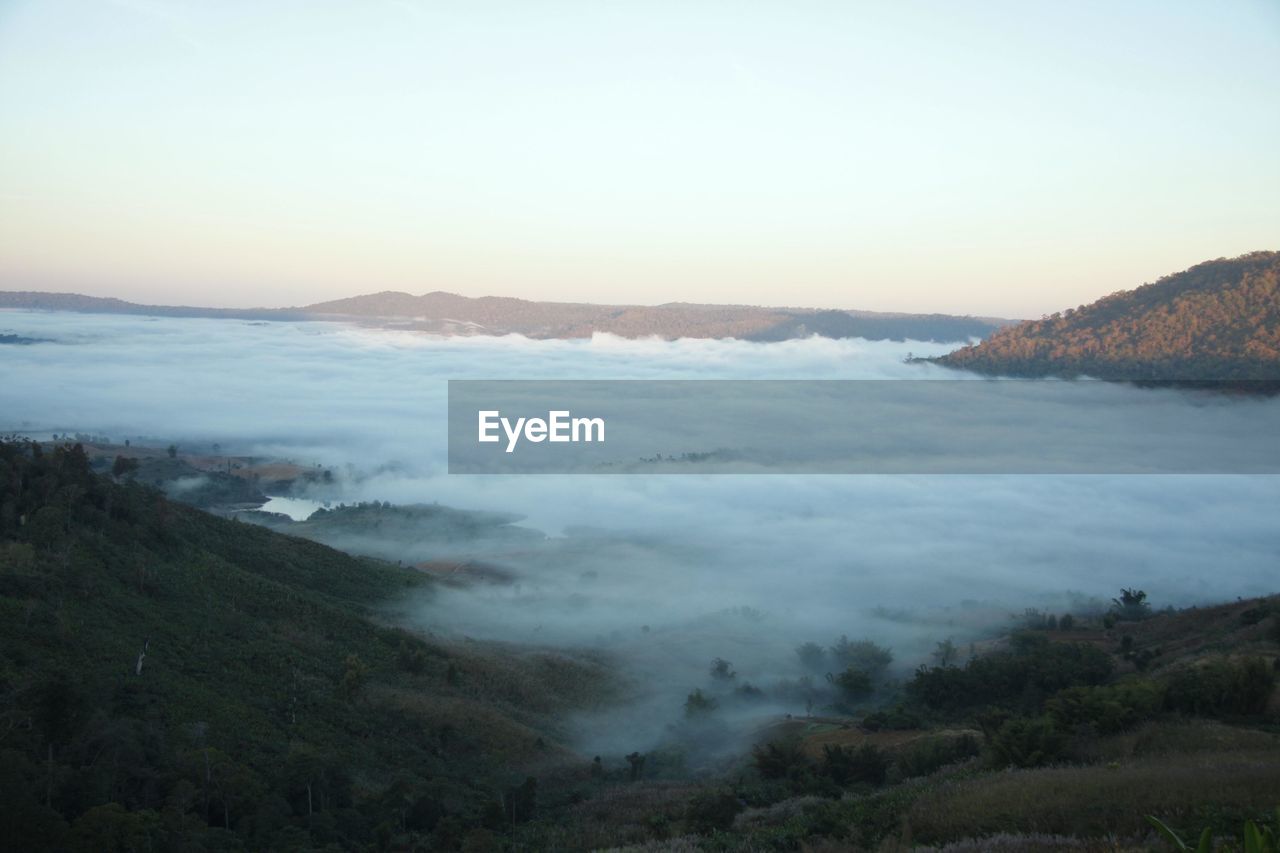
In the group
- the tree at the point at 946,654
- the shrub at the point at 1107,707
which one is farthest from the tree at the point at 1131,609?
the shrub at the point at 1107,707

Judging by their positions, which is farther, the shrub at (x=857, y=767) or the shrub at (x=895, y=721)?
the shrub at (x=895, y=721)

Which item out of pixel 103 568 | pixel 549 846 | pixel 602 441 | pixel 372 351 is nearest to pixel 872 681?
pixel 549 846

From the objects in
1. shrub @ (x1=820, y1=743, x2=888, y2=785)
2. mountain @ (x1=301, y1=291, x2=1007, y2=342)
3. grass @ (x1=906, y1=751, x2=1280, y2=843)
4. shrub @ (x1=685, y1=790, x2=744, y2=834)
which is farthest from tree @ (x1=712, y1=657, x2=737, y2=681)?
mountain @ (x1=301, y1=291, x2=1007, y2=342)

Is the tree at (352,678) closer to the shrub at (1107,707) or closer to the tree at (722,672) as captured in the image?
the tree at (722,672)

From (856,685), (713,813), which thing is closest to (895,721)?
(713,813)

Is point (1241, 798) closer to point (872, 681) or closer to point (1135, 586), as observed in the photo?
point (872, 681)

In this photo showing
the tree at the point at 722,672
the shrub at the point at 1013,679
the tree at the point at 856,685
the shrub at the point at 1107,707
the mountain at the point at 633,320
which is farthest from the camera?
the mountain at the point at 633,320

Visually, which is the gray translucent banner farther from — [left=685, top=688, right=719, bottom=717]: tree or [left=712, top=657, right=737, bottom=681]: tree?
[left=685, top=688, right=719, bottom=717]: tree
